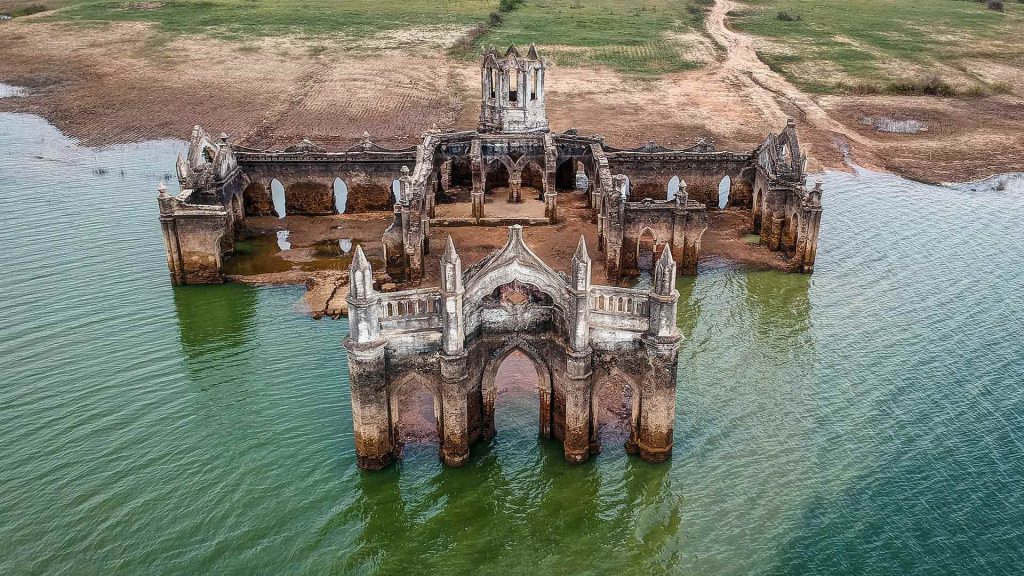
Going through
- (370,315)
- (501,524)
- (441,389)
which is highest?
(370,315)

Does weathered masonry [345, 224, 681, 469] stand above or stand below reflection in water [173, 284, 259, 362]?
above

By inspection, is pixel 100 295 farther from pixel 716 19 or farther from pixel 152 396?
pixel 716 19

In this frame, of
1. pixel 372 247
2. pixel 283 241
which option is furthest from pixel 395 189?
pixel 283 241

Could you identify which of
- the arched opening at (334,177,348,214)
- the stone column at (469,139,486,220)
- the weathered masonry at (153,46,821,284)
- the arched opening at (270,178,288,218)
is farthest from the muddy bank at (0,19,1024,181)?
the stone column at (469,139,486,220)

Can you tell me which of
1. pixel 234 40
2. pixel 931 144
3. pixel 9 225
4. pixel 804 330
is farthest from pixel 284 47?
pixel 804 330

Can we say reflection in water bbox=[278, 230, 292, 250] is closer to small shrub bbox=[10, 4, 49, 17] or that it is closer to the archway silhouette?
the archway silhouette

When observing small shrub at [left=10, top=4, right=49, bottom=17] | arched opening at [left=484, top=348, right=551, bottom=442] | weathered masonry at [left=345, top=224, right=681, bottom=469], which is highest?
small shrub at [left=10, top=4, right=49, bottom=17]
